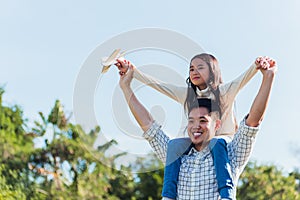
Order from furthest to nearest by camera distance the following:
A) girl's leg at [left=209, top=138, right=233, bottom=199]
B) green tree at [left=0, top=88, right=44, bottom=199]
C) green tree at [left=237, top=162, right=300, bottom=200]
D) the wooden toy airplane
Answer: green tree at [left=237, top=162, right=300, bottom=200]
green tree at [left=0, top=88, right=44, bottom=199]
the wooden toy airplane
girl's leg at [left=209, top=138, right=233, bottom=199]

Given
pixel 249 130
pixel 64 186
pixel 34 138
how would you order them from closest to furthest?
pixel 249 130 → pixel 64 186 → pixel 34 138

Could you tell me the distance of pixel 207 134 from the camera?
290cm

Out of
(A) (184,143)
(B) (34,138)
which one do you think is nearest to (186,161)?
(A) (184,143)

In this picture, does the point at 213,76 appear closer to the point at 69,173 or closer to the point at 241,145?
the point at 241,145

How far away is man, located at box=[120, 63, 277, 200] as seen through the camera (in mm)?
2768

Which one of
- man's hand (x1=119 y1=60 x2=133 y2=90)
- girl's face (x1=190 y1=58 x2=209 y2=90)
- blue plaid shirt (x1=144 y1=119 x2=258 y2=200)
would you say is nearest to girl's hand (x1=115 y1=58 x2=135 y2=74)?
man's hand (x1=119 y1=60 x2=133 y2=90)

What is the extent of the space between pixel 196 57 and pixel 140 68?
32 cm

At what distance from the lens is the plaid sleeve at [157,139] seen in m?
3.05

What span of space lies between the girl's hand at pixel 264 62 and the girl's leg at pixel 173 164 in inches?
18.1

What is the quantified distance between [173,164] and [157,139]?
7.1 inches

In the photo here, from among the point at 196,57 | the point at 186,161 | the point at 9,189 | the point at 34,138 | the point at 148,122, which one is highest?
the point at 34,138

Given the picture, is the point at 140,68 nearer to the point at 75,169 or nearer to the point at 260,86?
the point at 260,86

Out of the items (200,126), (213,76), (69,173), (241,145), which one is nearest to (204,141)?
(200,126)

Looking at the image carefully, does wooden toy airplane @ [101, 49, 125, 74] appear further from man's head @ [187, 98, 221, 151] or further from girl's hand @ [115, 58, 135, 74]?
man's head @ [187, 98, 221, 151]
